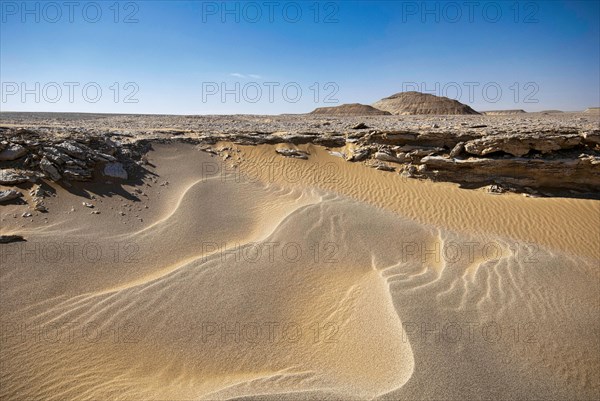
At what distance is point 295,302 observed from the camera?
4.99 meters

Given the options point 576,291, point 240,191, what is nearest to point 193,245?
point 240,191

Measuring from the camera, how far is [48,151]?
763 centimetres

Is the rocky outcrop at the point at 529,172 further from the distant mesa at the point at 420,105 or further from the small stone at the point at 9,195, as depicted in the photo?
the distant mesa at the point at 420,105

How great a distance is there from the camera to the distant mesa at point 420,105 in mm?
48969

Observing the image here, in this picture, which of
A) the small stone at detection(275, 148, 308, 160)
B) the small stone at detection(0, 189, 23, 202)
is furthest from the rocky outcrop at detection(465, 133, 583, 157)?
the small stone at detection(0, 189, 23, 202)

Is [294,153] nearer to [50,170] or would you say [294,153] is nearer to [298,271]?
[298,271]

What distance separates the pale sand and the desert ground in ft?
0.10

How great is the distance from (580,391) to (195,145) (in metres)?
10.8

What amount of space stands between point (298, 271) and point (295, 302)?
80 centimetres

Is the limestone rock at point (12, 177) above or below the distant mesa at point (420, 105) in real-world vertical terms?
below

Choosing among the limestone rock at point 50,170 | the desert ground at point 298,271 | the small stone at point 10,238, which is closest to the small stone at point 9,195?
the desert ground at point 298,271

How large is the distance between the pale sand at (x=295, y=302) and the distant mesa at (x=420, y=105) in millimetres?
45478

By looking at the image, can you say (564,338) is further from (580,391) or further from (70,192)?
(70,192)

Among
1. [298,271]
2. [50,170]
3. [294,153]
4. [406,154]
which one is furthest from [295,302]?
[406,154]
